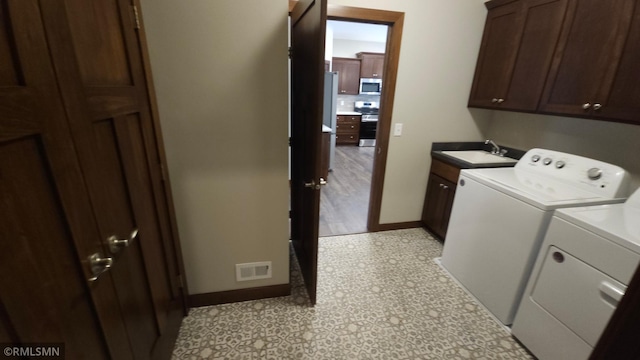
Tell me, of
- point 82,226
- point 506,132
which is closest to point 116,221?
point 82,226

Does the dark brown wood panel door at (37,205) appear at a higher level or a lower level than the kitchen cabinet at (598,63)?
lower

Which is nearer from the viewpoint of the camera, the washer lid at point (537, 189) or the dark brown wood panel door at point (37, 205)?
the dark brown wood panel door at point (37, 205)

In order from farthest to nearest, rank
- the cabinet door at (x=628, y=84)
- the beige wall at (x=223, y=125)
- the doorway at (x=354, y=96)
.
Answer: the doorway at (x=354, y=96) → the cabinet door at (x=628, y=84) → the beige wall at (x=223, y=125)

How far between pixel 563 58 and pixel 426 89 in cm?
99

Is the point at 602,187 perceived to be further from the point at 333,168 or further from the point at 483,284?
the point at 333,168

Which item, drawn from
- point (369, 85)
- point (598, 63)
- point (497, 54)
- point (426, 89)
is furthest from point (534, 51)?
point (369, 85)

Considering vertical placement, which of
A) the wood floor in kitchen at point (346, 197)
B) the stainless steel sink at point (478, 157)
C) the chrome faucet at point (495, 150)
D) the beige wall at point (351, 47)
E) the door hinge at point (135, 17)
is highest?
the beige wall at point (351, 47)

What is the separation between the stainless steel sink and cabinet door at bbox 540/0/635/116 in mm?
635

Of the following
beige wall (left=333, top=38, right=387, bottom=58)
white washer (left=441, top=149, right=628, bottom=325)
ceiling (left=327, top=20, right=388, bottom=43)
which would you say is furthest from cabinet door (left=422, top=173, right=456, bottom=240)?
beige wall (left=333, top=38, right=387, bottom=58)

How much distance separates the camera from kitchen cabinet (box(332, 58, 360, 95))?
23.0 ft

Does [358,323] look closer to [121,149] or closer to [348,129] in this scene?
[121,149]

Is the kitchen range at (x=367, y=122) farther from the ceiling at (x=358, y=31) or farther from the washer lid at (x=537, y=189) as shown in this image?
the washer lid at (x=537, y=189)

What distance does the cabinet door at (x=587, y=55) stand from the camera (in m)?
1.56

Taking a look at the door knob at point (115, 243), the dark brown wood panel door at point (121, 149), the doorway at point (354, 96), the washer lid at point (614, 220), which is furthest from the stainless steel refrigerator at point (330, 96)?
the door knob at point (115, 243)
